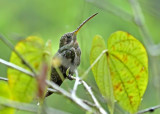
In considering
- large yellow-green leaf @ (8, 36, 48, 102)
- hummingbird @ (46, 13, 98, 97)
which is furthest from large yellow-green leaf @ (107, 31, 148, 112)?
hummingbird @ (46, 13, 98, 97)

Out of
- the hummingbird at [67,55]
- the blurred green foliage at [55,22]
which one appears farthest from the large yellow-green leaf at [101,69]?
the blurred green foliage at [55,22]

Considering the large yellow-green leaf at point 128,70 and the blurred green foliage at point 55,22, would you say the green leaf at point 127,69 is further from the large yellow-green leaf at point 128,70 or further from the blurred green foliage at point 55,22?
the blurred green foliage at point 55,22

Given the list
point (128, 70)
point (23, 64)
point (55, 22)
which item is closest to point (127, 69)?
point (128, 70)

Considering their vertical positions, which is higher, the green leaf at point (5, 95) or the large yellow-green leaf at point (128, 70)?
the green leaf at point (5, 95)

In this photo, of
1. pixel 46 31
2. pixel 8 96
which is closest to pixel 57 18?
pixel 46 31

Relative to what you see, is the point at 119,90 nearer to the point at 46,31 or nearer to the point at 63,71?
the point at 63,71

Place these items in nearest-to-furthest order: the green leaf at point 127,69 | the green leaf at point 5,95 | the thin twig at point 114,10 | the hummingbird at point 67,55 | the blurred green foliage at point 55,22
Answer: the green leaf at point 5,95 → the green leaf at point 127,69 → the thin twig at point 114,10 → the hummingbird at point 67,55 → the blurred green foliage at point 55,22

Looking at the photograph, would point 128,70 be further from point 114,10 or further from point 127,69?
point 114,10
